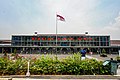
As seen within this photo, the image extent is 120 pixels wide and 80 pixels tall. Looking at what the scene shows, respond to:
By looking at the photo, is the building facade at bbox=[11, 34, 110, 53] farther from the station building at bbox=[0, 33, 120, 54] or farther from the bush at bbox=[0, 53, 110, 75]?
the bush at bbox=[0, 53, 110, 75]

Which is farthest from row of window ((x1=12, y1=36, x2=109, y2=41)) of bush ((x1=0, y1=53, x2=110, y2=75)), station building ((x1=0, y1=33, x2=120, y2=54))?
bush ((x1=0, y1=53, x2=110, y2=75))

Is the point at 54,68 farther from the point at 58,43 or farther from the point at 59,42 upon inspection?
the point at 59,42

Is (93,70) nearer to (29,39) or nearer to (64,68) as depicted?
(64,68)

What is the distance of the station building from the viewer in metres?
68.8

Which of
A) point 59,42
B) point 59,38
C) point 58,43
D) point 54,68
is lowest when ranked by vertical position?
point 58,43

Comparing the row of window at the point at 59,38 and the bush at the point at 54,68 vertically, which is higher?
the row of window at the point at 59,38

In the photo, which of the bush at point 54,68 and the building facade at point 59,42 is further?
the building facade at point 59,42

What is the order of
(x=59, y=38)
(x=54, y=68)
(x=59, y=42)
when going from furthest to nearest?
1. (x=59, y=42)
2. (x=59, y=38)
3. (x=54, y=68)

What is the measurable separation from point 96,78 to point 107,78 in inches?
26.6

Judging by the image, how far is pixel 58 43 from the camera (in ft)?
226

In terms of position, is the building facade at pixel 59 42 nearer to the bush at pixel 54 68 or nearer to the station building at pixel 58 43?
the station building at pixel 58 43

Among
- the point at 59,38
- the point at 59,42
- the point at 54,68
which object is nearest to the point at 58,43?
the point at 59,42

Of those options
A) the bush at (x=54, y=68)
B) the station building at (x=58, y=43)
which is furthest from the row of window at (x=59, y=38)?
the bush at (x=54, y=68)

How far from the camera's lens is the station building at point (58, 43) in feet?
226
